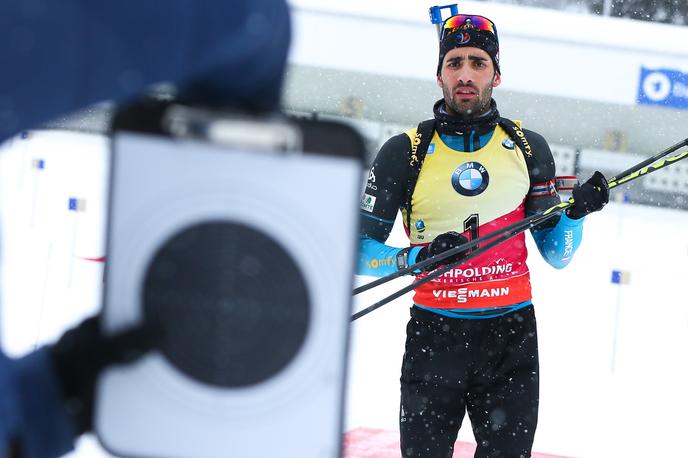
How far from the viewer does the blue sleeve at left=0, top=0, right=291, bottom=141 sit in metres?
0.73

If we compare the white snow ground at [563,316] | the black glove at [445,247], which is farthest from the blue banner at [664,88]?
the black glove at [445,247]

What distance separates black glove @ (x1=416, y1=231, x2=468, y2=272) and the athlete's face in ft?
1.32

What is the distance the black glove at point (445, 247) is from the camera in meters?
2.70

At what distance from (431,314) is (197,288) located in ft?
6.69

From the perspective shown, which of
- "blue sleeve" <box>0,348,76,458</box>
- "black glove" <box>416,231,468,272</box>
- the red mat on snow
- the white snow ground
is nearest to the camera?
"blue sleeve" <box>0,348,76,458</box>

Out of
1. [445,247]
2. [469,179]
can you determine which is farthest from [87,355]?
[469,179]

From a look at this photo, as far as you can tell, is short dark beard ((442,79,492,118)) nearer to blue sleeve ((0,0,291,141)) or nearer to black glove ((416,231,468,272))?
black glove ((416,231,468,272))

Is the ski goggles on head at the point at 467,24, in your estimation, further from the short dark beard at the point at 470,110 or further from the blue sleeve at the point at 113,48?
the blue sleeve at the point at 113,48

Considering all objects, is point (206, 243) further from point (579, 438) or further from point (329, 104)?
point (329, 104)

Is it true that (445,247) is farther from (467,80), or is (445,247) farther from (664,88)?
(664,88)

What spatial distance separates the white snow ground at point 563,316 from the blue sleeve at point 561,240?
1605mm

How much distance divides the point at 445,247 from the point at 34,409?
1906mm

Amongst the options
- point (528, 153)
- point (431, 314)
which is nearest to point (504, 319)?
point (431, 314)

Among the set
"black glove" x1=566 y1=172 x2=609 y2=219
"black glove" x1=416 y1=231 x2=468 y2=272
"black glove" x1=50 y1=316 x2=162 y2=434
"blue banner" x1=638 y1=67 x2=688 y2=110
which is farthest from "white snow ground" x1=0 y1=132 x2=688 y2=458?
→ "black glove" x1=50 y1=316 x2=162 y2=434
